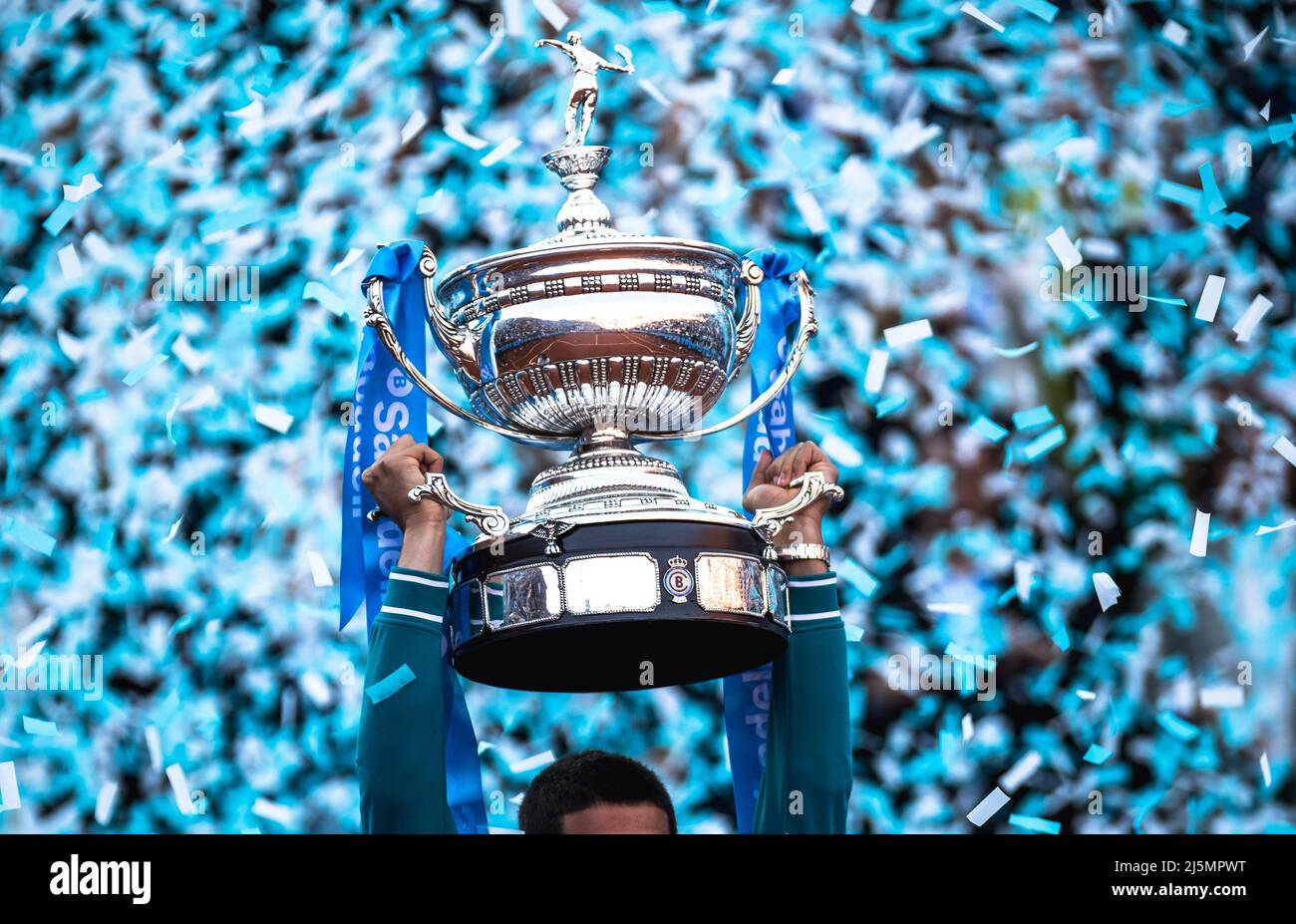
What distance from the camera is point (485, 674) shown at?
278 centimetres

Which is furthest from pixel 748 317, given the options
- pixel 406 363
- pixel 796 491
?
pixel 406 363

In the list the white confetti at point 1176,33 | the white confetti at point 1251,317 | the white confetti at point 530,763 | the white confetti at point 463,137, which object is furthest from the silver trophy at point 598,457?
the white confetti at point 1176,33

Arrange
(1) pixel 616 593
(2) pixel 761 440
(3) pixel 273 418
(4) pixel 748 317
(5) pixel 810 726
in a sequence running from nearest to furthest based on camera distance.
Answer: (1) pixel 616 593 → (5) pixel 810 726 → (4) pixel 748 317 → (2) pixel 761 440 → (3) pixel 273 418

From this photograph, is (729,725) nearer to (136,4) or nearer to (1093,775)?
(1093,775)

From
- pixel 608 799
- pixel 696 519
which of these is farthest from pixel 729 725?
pixel 696 519

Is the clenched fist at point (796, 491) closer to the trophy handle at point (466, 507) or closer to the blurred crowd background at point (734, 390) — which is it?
the trophy handle at point (466, 507)

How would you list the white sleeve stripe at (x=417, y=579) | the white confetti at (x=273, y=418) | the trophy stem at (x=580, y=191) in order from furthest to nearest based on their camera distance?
the white confetti at (x=273, y=418) → the trophy stem at (x=580, y=191) → the white sleeve stripe at (x=417, y=579)

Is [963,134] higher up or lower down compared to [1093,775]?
higher up

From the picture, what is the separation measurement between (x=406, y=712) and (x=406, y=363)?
477 millimetres

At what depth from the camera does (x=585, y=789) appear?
2.81 m

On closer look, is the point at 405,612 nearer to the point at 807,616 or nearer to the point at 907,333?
the point at 807,616

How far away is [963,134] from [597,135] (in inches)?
29.6

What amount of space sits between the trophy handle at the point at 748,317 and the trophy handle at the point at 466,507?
467 millimetres

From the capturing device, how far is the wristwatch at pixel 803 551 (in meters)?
2.87
